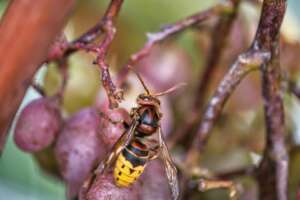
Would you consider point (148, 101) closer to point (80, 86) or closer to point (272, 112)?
point (272, 112)

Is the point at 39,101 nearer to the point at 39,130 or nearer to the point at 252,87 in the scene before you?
the point at 39,130

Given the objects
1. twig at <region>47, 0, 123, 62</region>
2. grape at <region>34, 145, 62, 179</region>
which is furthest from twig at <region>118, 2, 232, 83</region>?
grape at <region>34, 145, 62, 179</region>

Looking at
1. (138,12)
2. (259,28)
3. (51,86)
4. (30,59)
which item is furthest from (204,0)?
(30,59)

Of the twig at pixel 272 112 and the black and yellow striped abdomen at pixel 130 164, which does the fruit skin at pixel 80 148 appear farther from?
→ the twig at pixel 272 112

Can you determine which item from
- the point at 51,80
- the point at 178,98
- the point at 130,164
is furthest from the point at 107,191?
the point at 178,98

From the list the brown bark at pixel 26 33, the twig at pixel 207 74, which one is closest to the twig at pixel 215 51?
the twig at pixel 207 74
